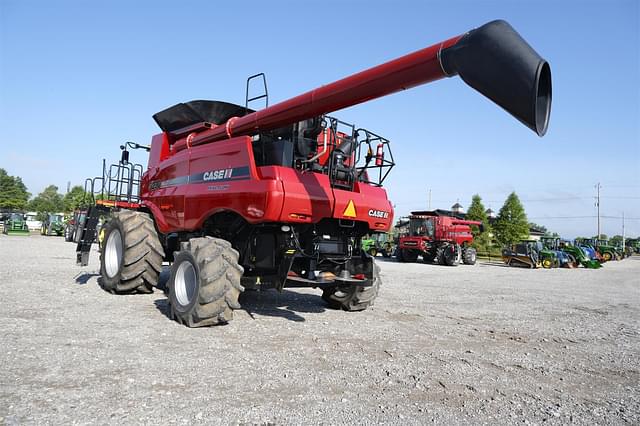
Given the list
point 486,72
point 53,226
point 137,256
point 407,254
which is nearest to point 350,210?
point 486,72

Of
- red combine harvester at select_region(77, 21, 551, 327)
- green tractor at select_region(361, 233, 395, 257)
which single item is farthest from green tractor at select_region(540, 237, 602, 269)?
red combine harvester at select_region(77, 21, 551, 327)

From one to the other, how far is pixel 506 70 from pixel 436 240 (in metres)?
22.1

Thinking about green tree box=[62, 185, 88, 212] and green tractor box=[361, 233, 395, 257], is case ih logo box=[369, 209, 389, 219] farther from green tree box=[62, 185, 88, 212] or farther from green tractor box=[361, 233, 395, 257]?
green tree box=[62, 185, 88, 212]

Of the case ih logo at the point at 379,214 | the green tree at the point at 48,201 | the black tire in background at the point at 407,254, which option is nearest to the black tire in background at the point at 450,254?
the black tire in background at the point at 407,254

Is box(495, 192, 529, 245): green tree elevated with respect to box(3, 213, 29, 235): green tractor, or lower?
elevated

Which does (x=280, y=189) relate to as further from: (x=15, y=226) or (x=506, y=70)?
(x=15, y=226)

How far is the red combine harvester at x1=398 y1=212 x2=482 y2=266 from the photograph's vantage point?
79.3 ft

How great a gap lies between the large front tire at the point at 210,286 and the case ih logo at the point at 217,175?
0.97 meters

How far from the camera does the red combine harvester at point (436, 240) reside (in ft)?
79.3

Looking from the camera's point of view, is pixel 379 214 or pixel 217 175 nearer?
pixel 217 175

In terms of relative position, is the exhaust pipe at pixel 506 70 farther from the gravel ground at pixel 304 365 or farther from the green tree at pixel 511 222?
the green tree at pixel 511 222

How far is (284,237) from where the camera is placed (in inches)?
242

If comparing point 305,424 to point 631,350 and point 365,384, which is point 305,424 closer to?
point 365,384

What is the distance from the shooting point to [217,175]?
642cm
